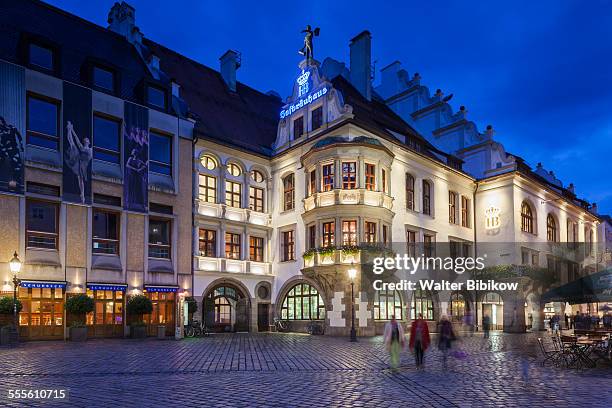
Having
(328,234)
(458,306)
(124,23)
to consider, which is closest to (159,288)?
(328,234)

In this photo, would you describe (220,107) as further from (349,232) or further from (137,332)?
(137,332)

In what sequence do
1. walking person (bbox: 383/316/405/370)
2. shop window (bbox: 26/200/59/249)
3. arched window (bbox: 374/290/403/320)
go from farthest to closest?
1. arched window (bbox: 374/290/403/320)
2. shop window (bbox: 26/200/59/249)
3. walking person (bbox: 383/316/405/370)

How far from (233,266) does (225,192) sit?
465cm

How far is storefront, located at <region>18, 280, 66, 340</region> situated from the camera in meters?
27.2

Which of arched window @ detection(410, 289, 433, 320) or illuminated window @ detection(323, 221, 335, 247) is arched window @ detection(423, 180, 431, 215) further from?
illuminated window @ detection(323, 221, 335, 247)

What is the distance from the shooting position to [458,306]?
42688mm

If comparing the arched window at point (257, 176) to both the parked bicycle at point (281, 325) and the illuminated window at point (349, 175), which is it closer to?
the illuminated window at point (349, 175)

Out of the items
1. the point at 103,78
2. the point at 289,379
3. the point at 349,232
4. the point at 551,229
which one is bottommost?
the point at 289,379

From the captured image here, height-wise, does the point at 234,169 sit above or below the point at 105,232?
above

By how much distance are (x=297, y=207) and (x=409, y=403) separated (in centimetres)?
2743

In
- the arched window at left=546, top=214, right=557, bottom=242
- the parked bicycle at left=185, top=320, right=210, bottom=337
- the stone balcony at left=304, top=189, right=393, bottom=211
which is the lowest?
the parked bicycle at left=185, top=320, right=210, bottom=337

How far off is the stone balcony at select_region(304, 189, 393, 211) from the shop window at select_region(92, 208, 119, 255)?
11487 millimetres

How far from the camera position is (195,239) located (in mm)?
34938

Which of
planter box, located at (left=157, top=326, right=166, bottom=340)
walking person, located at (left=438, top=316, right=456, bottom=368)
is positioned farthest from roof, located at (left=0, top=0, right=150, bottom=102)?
walking person, located at (left=438, top=316, right=456, bottom=368)
